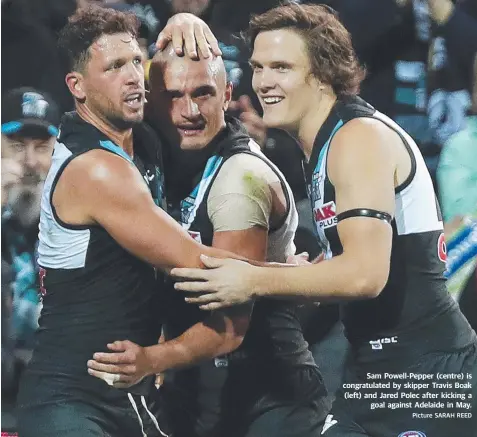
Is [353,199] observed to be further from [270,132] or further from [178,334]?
[178,334]

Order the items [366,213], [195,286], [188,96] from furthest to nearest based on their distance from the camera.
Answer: [188,96] → [195,286] → [366,213]

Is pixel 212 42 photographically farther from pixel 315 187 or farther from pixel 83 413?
pixel 83 413

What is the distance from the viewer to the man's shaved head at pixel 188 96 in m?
1.49

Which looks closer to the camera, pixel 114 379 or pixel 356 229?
pixel 356 229

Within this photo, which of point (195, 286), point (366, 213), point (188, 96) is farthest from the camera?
point (188, 96)

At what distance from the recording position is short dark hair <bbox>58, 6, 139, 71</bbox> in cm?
146

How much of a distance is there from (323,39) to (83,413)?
864 millimetres

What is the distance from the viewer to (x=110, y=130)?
1466 millimetres

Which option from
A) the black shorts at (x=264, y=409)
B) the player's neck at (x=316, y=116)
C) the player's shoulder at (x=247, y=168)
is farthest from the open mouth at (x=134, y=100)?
the black shorts at (x=264, y=409)

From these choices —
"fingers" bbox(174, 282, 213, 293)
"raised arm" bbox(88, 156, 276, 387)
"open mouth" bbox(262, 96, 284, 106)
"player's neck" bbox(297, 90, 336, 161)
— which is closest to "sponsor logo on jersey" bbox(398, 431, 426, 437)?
"raised arm" bbox(88, 156, 276, 387)

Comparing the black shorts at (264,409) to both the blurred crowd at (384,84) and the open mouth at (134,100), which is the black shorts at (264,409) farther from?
the open mouth at (134,100)

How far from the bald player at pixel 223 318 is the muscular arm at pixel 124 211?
0.11 metres

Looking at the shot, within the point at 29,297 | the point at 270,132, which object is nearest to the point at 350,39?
the point at 270,132

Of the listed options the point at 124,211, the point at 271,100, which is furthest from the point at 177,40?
the point at 124,211
